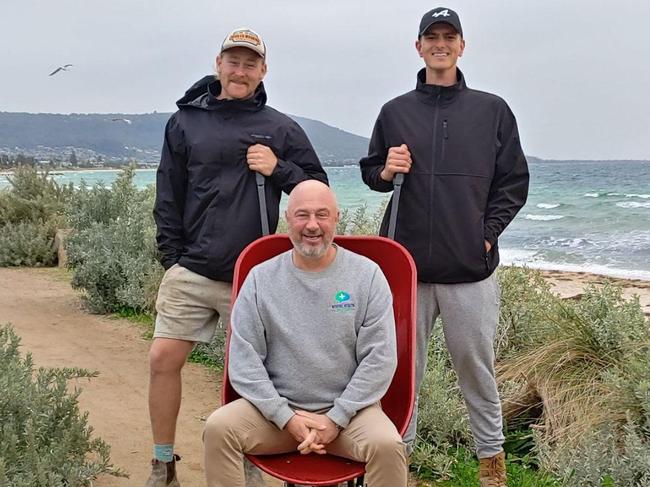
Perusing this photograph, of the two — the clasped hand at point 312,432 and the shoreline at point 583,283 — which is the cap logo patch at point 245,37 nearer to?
the clasped hand at point 312,432

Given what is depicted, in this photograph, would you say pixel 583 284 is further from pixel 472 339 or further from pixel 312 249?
pixel 312 249

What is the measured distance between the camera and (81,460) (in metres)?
3.16

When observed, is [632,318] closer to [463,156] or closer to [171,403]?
[463,156]

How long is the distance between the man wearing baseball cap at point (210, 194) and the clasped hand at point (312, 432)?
0.71m

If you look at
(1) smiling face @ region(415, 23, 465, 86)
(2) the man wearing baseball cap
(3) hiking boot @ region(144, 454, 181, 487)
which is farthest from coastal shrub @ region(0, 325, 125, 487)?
(1) smiling face @ region(415, 23, 465, 86)

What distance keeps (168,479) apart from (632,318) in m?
2.63

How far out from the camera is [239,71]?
3023 mm

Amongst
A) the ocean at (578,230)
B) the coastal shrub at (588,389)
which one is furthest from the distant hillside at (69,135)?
the coastal shrub at (588,389)

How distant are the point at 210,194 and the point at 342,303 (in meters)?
0.74

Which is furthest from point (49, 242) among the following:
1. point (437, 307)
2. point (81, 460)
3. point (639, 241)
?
point (639, 241)

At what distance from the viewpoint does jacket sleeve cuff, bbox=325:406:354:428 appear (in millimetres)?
2525

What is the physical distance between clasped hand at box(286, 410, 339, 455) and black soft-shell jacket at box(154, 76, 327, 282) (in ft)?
2.43

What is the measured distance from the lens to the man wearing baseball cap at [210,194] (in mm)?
3000

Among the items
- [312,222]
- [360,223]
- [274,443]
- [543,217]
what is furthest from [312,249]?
[543,217]
